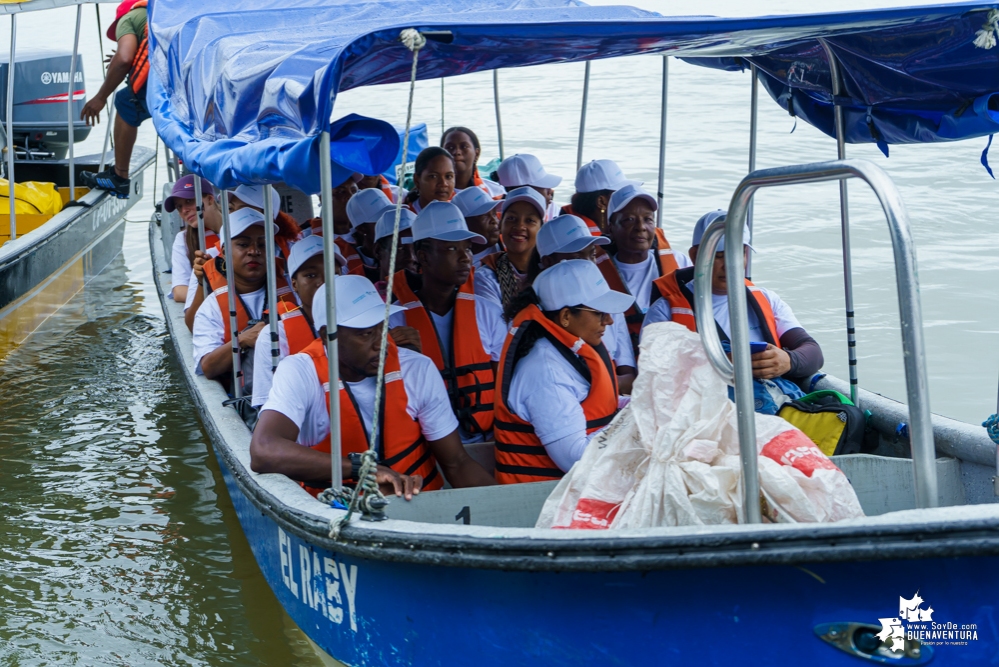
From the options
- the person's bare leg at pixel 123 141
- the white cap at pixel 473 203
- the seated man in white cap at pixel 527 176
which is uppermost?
the person's bare leg at pixel 123 141

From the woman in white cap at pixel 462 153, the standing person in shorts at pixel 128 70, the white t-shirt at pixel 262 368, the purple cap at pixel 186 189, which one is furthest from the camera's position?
the standing person in shorts at pixel 128 70

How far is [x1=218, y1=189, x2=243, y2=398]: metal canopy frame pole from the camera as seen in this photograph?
434 cm

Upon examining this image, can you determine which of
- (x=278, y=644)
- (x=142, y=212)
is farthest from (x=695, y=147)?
(x=278, y=644)

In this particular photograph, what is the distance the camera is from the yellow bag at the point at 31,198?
8.75 metres

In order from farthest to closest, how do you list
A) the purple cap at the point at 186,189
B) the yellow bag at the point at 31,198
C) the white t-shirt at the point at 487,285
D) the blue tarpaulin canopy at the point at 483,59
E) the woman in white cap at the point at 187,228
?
the yellow bag at the point at 31,198 < the purple cap at the point at 186,189 < the woman in white cap at the point at 187,228 < the white t-shirt at the point at 487,285 < the blue tarpaulin canopy at the point at 483,59

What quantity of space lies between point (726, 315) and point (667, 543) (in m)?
1.97

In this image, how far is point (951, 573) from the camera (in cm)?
232

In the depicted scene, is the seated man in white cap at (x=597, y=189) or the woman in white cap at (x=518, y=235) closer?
the woman in white cap at (x=518, y=235)

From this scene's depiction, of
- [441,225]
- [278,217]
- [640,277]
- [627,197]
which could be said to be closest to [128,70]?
[278,217]

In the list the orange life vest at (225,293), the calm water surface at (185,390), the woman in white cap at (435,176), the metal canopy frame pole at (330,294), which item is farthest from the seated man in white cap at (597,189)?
the metal canopy frame pole at (330,294)

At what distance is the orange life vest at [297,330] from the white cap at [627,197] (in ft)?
5.48

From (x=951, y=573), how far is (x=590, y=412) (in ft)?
4.77

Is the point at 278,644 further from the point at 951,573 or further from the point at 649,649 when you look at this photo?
the point at 951,573

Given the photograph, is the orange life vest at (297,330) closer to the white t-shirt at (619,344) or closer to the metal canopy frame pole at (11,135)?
the white t-shirt at (619,344)
